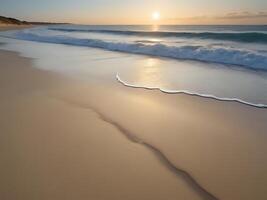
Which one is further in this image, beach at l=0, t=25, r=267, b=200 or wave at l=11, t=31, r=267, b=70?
wave at l=11, t=31, r=267, b=70

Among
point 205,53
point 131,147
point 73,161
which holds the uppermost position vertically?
point 205,53

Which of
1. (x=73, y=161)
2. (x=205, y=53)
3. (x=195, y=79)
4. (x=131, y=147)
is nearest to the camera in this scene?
(x=73, y=161)

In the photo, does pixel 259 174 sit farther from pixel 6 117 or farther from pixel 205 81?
pixel 205 81

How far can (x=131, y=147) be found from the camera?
2723 mm

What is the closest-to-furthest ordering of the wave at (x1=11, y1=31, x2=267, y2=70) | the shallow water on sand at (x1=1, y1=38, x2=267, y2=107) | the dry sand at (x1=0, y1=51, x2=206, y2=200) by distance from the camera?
the dry sand at (x1=0, y1=51, x2=206, y2=200) < the shallow water on sand at (x1=1, y1=38, x2=267, y2=107) < the wave at (x1=11, y1=31, x2=267, y2=70)

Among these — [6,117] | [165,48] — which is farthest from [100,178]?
[165,48]

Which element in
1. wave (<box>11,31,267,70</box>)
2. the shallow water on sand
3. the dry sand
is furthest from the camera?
wave (<box>11,31,267,70</box>)

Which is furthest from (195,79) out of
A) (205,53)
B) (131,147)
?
(205,53)

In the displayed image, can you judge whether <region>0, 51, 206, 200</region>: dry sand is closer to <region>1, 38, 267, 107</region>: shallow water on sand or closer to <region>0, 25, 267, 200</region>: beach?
<region>0, 25, 267, 200</region>: beach

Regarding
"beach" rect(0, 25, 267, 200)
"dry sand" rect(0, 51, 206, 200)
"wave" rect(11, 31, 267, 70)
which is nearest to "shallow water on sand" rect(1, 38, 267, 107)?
"beach" rect(0, 25, 267, 200)

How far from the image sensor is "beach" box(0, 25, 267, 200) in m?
2.10

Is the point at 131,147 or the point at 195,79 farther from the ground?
the point at 195,79

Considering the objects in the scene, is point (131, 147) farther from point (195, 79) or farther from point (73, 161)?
point (195, 79)

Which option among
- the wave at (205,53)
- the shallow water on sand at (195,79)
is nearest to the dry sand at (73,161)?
the shallow water on sand at (195,79)
